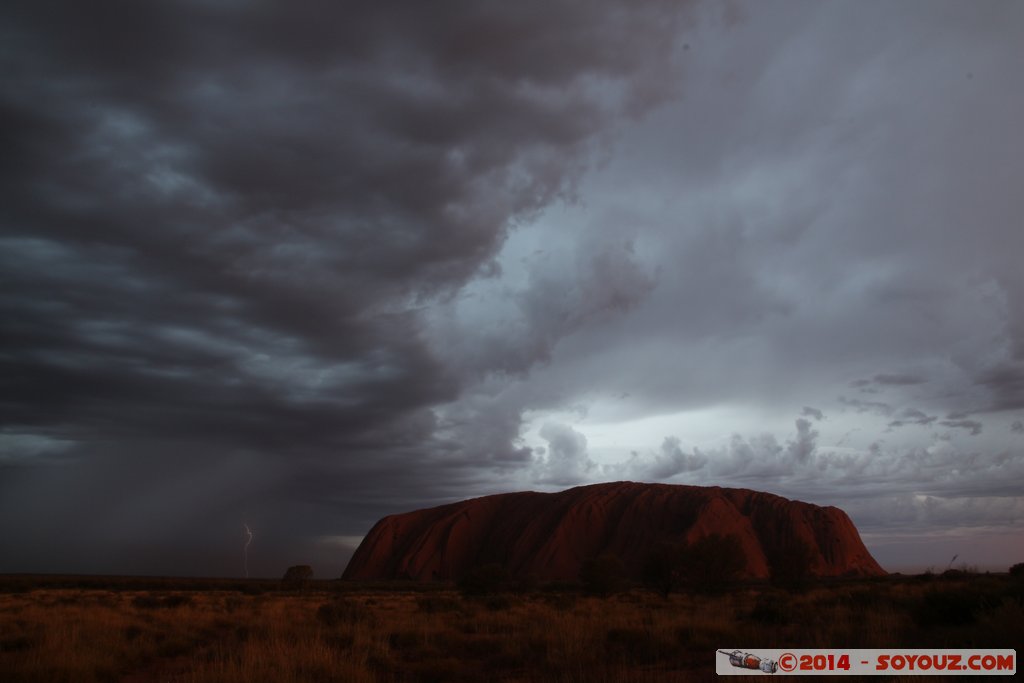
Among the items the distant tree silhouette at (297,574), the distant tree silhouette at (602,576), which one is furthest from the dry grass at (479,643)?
the distant tree silhouette at (297,574)

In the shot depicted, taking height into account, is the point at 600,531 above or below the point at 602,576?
above

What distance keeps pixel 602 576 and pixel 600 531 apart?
205ft

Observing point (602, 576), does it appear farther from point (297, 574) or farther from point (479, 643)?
point (297, 574)

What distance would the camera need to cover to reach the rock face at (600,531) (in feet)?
324

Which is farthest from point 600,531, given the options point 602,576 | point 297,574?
point 602,576

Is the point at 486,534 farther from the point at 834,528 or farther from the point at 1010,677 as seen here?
the point at 1010,677

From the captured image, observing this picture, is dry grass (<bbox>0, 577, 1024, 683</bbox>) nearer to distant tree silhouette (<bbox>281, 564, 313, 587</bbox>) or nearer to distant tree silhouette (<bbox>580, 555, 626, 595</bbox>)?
distant tree silhouette (<bbox>580, 555, 626, 595</bbox>)

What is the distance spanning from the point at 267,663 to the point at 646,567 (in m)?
44.4

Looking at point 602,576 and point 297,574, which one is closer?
point 602,576

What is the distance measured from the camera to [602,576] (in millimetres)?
47438

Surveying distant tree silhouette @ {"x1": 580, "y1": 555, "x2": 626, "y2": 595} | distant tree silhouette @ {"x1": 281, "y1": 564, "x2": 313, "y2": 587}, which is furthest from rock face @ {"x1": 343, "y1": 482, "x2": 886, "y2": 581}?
distant tree silhouette @ {"x1": 580, "y1": 555, "x2": 626, "y2": 595}

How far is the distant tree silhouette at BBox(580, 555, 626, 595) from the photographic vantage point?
47469 millimetres

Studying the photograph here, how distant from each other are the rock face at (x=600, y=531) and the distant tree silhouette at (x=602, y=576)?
41825 mm

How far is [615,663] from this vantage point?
1188 cm
